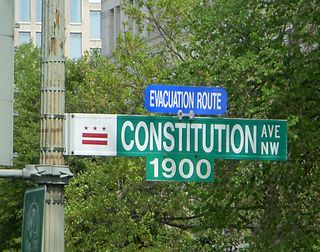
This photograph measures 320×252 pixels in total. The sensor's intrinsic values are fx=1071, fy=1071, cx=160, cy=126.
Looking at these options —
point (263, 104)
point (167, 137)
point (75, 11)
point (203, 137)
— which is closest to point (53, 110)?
point (167, 137)

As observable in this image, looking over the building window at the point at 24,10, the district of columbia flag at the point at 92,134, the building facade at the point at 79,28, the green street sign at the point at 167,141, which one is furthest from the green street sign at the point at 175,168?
the building window at the point at 24,10

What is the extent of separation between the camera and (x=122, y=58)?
31.0 metres

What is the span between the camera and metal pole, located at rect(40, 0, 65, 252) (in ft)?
28.3

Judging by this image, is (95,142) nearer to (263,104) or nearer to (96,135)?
(96,135)

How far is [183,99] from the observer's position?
9.12 meters

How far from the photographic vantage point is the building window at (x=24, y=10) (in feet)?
299

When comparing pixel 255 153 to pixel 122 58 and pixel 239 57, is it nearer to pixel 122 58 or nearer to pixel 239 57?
pixel 239 57

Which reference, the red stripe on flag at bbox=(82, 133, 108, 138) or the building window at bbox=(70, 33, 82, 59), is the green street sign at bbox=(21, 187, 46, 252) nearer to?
the red stripe on flag at bbox=(82, 133, 108, 138)

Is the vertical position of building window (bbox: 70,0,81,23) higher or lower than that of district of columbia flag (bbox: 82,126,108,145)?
higher

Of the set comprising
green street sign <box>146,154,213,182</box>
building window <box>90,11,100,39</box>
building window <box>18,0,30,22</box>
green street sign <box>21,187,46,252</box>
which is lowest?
green street sign <box>21,187,46,252</box>

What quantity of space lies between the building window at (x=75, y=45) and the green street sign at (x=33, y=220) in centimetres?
Answer: 8112

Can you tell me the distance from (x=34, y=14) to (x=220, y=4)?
7253cm

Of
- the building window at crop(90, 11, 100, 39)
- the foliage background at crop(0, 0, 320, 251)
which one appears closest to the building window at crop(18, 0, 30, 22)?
the building window at crop(90, 11, 100, 39)

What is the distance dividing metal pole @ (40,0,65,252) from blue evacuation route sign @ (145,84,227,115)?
0.79 metres
